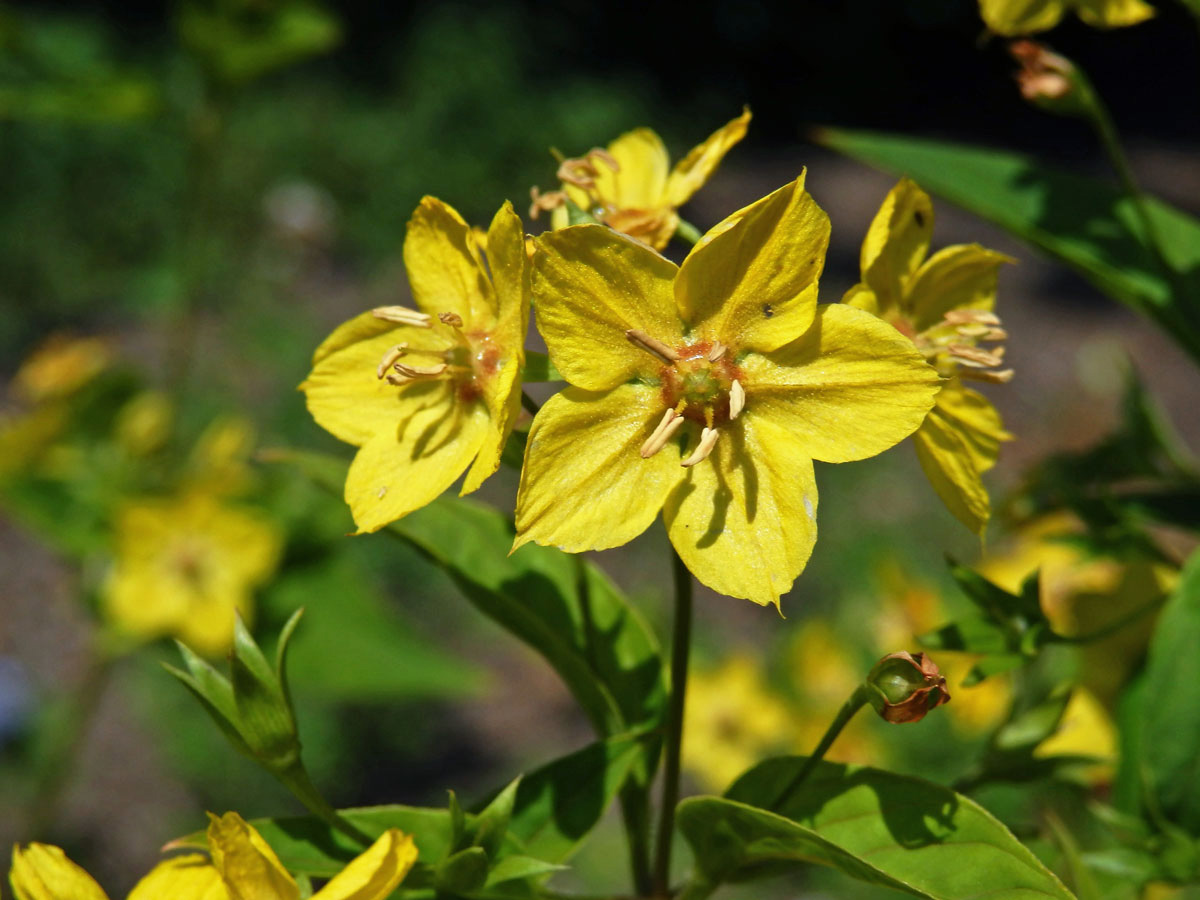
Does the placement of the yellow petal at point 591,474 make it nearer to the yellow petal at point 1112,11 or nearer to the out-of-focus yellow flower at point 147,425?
the yellow petal at point 1112,11

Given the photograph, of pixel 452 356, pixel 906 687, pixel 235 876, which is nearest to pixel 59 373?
pixel 452 356

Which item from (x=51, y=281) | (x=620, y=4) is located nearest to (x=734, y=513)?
(x=51, y=281)

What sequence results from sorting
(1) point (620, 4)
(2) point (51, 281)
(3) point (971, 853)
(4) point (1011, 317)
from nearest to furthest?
(3) point (971, 853), (2) point (51, 281), (4) point (1011, 317), (1) point (620, 4)

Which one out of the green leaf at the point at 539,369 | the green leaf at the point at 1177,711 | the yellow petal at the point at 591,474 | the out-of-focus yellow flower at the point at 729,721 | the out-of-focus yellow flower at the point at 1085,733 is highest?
the green leaf at the point at 539,369

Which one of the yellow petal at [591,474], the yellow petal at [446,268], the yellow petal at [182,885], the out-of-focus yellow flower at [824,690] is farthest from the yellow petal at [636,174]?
the out-of-focus yellow flower at [824,690]

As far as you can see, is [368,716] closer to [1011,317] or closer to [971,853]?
[971,853]

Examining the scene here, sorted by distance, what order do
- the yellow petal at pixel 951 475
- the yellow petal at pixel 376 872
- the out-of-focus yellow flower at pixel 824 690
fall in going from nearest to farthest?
the yellow petal at pixel 376 872 < the yellow petal at pixel 951 475 < the out-of-focus yellow flower at pixel 824 690
